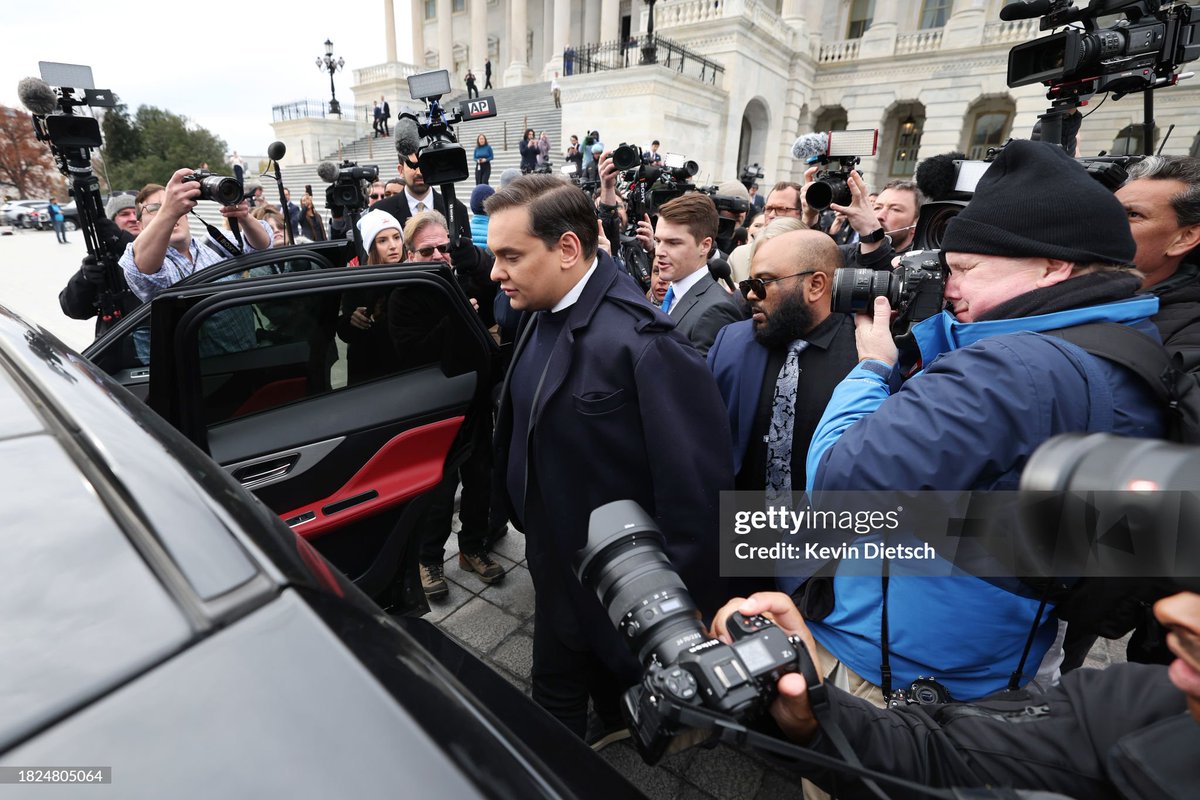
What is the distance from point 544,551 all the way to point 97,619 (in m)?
1.39

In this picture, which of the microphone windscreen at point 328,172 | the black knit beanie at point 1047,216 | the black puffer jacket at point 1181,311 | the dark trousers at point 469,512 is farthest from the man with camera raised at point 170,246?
the black puffer jacket at point 1181,311

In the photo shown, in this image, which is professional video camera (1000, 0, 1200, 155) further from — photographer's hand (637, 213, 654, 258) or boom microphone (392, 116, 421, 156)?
boom microphone (392, 116, 421, 156)

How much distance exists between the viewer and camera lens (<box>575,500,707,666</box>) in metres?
0.90

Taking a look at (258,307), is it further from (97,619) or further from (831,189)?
(831,189)

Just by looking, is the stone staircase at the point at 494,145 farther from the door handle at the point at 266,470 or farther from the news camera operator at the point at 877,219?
the door handle at the point at 266,470

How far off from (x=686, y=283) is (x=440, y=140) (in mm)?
1617

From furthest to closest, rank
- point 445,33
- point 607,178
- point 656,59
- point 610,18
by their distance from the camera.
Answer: point 445,33 → point 610,18 → point 656,59 → point 607,178

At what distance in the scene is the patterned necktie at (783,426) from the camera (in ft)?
6.77

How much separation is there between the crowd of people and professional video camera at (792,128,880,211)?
0.09m

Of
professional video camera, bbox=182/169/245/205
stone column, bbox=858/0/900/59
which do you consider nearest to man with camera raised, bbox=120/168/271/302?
professional video camera, bbox=182/169/245/205

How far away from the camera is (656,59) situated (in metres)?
19.6

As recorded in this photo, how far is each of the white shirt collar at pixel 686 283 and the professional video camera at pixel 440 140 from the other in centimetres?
123

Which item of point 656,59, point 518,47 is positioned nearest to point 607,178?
point 656,59

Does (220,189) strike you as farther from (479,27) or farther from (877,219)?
(479,27)
